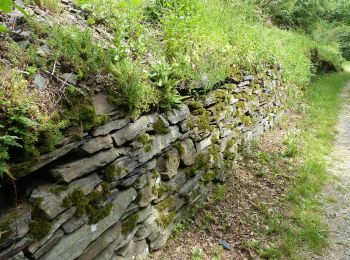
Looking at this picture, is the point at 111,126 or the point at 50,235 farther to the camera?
the point at 111,126

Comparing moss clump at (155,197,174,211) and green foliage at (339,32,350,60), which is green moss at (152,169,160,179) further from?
green foliage at (339,32,350,60)

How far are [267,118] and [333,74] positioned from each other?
504 inches

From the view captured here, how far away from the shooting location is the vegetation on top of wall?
255 cm

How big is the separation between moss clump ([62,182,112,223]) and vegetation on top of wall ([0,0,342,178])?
513mm

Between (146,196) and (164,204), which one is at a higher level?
(146,196)

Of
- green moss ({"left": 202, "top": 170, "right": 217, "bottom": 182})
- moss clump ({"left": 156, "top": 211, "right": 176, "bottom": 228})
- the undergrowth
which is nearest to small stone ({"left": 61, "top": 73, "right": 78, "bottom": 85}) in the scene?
moss clump ({"left": 156, "top": 211, "right": 176, "bottom": 228})

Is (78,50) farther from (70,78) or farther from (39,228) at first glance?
(39,228)

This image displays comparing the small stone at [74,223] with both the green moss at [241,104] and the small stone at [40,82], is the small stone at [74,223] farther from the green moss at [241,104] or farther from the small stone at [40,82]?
the green moss at [241,104]

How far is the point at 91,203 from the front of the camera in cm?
307

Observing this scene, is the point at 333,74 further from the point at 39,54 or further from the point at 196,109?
the point at 39,54

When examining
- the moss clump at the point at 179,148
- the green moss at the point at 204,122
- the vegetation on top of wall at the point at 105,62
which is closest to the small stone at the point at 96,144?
the vegetation on top of wall at the point at 105,62

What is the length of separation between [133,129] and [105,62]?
0.73 metres

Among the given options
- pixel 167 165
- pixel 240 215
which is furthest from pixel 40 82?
pixel 240 215

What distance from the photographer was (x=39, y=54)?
313 centimetres
